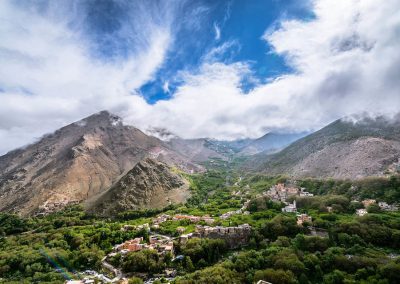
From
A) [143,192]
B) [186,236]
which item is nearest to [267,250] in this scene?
[186,236]

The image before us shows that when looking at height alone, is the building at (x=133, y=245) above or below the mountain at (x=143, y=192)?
below

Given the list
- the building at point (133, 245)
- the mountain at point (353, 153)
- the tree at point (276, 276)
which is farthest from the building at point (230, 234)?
the mountain at point (353, 153)

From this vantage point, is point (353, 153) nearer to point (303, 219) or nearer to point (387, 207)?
point (387, 207)

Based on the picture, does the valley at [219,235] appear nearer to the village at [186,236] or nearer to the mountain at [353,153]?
the village at [186,236]

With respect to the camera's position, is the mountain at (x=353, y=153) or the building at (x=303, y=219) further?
the mountain at (x=353, y=153)

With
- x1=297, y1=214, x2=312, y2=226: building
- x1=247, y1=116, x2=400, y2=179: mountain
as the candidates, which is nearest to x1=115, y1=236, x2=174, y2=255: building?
x1=297, y1=214, x2=312, y2=226: building

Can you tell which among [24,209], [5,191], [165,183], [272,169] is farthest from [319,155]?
[5,191]
